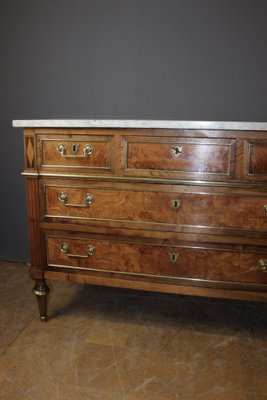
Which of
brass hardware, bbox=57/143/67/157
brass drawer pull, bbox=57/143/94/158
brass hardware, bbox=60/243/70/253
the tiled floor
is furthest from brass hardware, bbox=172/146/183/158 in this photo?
the tiled floor

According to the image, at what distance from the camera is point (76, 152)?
160 centimetres

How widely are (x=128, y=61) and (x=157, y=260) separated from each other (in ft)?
4.33

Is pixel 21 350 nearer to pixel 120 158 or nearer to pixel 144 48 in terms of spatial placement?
pixel 120 158

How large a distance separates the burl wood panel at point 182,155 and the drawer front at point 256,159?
7 cm

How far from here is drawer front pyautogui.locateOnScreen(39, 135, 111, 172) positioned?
5.16 feet

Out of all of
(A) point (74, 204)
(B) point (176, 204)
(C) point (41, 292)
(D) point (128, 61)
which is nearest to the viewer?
(B) point (176, 204)

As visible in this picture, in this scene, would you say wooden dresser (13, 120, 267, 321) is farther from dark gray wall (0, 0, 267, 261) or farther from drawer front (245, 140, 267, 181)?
dark gray wall (0, 0, 267, 261)

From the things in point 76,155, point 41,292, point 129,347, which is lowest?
point 129,347

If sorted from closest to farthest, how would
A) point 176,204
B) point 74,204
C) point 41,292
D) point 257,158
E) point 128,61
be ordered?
point 257,158, point 176,204, point 74,204, point 41,292, point 128,61

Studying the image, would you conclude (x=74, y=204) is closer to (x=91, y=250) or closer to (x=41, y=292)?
(x=91, y=250)

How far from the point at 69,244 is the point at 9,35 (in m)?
1.62

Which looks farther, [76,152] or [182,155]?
[76,152]

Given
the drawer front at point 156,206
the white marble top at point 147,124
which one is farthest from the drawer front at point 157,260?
the white marble top at point 147,124

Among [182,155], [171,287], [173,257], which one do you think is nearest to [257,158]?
[182,155]
